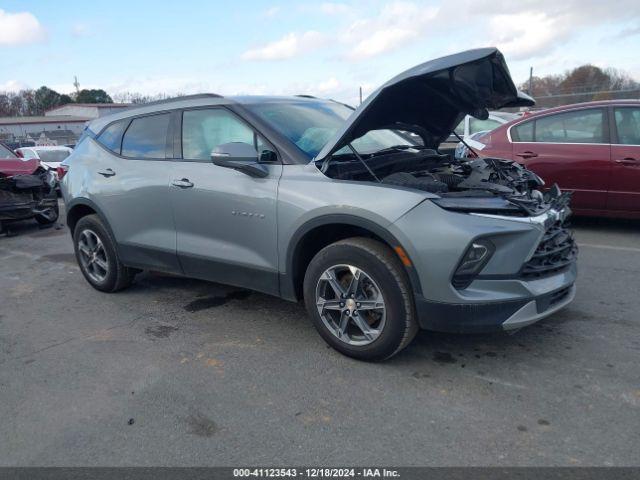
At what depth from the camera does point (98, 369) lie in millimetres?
3594

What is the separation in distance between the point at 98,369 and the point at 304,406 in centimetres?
152

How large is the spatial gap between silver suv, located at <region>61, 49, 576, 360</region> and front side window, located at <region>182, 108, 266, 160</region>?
0.01 m

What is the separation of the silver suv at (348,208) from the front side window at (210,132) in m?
0.01

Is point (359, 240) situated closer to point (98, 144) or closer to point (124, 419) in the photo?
point (124, 419)

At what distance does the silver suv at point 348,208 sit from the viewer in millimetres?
3045

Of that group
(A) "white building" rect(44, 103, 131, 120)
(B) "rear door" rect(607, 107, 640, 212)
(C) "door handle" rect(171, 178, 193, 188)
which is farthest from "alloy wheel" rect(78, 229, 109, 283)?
(A) "white building" rect(44, 103, 131, 120)

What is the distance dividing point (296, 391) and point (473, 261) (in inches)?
50.6

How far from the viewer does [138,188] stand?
453 cm

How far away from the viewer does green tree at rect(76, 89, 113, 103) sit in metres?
91.2

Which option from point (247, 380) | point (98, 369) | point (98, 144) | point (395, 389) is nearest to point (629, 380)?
point (395, 389)

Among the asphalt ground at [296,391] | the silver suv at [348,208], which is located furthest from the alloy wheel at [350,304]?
the asphalt ground at [296,391]

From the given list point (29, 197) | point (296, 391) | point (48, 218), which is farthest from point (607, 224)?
point (29, 197)

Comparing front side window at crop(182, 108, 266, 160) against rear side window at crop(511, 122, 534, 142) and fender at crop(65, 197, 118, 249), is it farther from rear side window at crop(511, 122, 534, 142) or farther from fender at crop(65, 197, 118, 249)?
rear side window at crop(511, 122, 534, 142)

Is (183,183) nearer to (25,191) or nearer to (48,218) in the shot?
(25,191)
